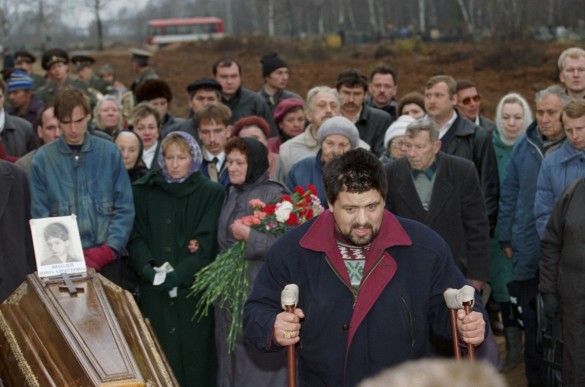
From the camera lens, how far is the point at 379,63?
3694 cm

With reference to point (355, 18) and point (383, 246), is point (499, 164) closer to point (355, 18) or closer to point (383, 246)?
point (383, 246)

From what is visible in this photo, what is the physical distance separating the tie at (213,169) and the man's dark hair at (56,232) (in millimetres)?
1970

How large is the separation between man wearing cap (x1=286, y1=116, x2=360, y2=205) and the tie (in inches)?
29.1

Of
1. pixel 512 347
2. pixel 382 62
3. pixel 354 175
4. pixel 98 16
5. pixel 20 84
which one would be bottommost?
pixel 512 347

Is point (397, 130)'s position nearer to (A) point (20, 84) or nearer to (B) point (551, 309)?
(B) point (551, 309)

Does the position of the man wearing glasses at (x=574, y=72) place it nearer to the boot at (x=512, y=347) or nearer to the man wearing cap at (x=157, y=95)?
the boot at (x=512, y=347)

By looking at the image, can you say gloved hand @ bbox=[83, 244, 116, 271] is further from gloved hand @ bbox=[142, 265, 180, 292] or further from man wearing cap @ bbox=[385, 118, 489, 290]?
man wearing cap @ bbox=[385, 118, 489, 290]

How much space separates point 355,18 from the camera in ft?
210

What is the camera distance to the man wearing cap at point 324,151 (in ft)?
22.6

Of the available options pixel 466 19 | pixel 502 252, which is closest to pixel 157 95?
pixel 502 252

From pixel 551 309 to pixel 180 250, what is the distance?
2557 mm

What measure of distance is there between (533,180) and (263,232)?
7.85 feet

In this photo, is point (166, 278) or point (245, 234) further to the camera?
point (166, 278)

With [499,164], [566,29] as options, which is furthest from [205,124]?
[566,29]
